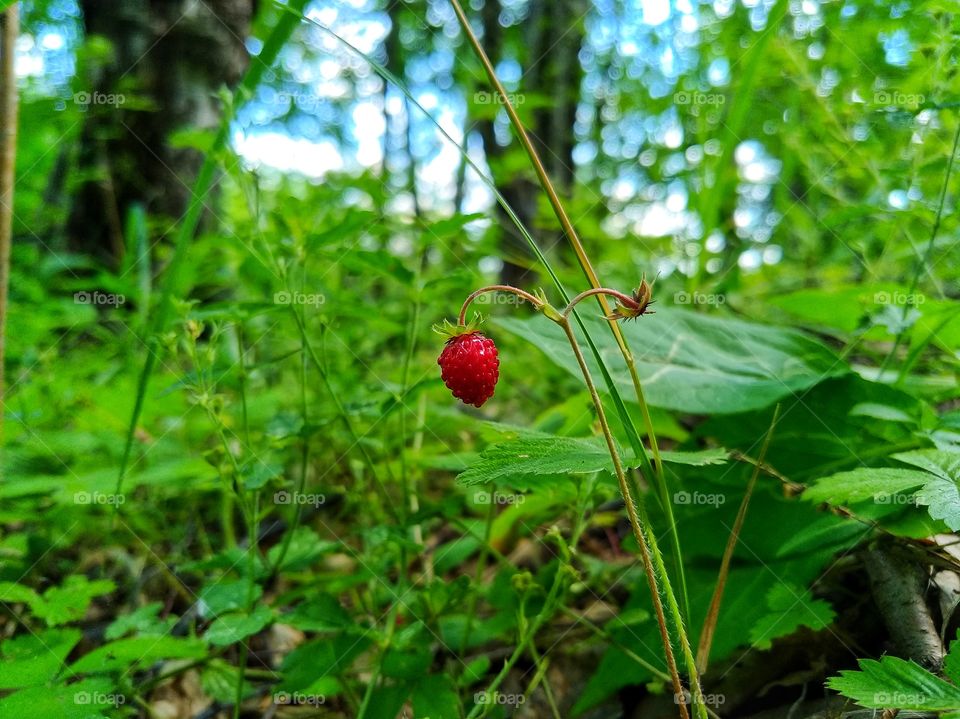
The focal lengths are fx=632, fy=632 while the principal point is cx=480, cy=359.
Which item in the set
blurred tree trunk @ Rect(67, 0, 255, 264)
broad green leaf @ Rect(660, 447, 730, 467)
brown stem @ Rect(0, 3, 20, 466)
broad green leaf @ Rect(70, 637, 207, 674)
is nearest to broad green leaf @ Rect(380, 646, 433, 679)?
broad green leaf @ Rect(70, 637, 207, 674)

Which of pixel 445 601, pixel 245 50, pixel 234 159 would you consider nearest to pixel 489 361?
pixel 445 601

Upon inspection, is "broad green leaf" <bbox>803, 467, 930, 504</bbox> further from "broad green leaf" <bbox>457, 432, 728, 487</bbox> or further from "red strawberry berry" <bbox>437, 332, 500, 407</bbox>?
"red strawberry berry" <bbox>437, 332, 500, 407</bbox>

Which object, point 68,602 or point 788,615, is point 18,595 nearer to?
point 68,602

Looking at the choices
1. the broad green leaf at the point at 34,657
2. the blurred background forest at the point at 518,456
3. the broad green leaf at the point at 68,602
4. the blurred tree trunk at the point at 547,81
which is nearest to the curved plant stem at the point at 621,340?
the blurred background forest at the point at 518,456

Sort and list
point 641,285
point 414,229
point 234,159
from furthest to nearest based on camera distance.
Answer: point 414,229, point 234,159, point 641,285

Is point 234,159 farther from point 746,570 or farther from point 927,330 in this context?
point 927,330

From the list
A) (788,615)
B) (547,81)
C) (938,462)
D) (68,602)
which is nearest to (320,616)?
(68,602)
